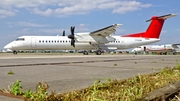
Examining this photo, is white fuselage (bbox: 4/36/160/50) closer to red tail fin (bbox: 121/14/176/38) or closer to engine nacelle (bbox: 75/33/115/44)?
engine nacelle (bbox: 75/33/115/44)

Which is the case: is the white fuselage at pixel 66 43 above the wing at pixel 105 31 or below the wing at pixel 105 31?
below

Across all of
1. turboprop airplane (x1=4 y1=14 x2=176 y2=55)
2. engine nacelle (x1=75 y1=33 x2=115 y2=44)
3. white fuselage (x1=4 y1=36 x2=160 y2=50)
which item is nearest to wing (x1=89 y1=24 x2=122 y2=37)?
turboprop airplane (x1=4 y1=14 x2=176 y2=55)

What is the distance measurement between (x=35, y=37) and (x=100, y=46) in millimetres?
10219

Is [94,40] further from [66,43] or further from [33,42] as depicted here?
[33,42]

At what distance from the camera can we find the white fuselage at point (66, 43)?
103ft

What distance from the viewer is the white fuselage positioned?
103ft

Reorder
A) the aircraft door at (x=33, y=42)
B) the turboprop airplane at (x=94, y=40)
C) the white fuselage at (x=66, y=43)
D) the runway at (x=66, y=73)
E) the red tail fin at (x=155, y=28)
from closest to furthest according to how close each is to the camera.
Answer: the runway at (x=66, y=73) < the aircraft door at (x=33, y=42) < the white fuselage at (x=66, y=43) < the turboprop airplane at (x=94, y=40) < the red tail fin at (x=155, y=28)

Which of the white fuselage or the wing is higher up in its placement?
the wing

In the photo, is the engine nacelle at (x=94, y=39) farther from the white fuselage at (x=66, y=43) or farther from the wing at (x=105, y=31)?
the wing at (x=105, y=31)

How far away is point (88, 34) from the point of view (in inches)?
1326

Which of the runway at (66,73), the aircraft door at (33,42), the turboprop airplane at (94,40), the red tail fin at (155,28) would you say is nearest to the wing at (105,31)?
the turboprop airplane at (94,40)

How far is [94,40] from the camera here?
3384 centimetres

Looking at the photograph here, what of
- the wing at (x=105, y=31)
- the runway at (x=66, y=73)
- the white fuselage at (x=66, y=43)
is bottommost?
the runway at (x=66, y=73)

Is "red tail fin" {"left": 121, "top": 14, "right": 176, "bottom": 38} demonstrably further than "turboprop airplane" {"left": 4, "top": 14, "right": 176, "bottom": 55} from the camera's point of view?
Yes
